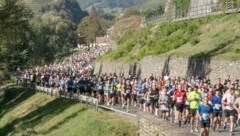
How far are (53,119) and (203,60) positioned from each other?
442 inches

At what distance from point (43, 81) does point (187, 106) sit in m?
27.4

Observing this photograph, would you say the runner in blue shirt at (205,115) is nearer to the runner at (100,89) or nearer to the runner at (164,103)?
the runner at (164,103)

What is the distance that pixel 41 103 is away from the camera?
41.1m

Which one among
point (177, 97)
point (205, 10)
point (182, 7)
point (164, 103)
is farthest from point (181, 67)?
point (182, 7)

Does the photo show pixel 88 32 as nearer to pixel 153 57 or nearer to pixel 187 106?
pixel 153 57

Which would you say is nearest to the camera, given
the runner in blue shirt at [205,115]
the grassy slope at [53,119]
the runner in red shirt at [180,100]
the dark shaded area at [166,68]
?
the runner in blue shirt at [205,115]

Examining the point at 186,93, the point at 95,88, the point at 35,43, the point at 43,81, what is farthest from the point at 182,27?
the point at 35,43

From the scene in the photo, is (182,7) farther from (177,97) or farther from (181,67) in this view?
(177,97)

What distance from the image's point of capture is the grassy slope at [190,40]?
3609 centimetres

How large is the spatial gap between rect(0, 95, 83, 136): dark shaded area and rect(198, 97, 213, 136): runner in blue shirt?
17.7 metres

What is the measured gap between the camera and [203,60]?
35.2 meters

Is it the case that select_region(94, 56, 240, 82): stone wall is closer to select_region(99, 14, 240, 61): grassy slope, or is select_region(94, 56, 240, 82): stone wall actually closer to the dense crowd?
select_region(99, 14, 240, 61): grassy slope

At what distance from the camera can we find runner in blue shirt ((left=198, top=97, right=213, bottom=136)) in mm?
16375

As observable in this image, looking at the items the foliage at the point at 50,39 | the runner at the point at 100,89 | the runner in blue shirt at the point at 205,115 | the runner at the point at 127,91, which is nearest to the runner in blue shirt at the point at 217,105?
the runner in blue shirt at the point at 205,115
